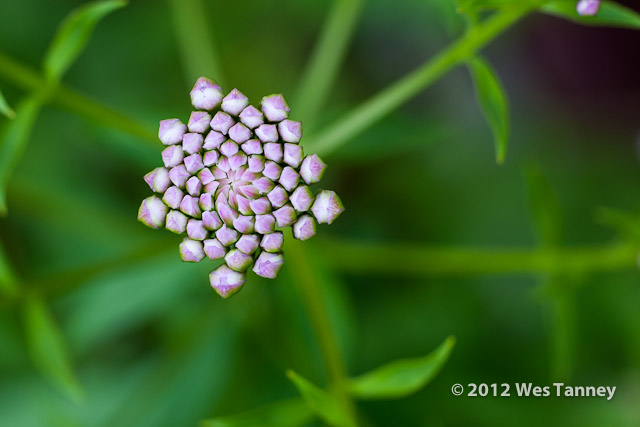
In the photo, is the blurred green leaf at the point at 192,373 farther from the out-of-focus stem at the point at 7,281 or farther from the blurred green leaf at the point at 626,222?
the blurred green leaf at the point at 626,222

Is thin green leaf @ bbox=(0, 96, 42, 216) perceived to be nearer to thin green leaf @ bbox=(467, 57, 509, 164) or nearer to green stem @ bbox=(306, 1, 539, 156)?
green stem @ bbox=(306, 1, 539, 156)

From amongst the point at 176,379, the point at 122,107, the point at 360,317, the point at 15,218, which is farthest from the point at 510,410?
the point at 15,218

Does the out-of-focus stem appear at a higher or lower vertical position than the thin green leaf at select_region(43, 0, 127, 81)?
lower

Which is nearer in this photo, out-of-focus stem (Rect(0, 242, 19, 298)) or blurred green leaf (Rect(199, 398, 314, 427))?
blurred green leaf (Rect(199, 398, 314, 427))

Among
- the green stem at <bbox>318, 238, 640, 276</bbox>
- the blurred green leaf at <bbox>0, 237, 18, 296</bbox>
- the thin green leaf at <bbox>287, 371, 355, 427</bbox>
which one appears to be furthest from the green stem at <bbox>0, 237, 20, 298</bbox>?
the green stem at <bbox>318, 238, 640, 276</bbox>

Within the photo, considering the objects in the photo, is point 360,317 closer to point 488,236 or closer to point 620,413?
point 488,236

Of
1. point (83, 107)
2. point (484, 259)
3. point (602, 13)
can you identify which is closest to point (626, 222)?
point (484, 259)

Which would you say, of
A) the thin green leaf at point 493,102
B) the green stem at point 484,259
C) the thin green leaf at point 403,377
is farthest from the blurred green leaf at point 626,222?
the thin green leaf at point 403,377

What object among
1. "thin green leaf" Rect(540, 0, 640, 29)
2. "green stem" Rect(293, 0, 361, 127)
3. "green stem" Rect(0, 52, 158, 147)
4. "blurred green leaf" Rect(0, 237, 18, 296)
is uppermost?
"green stem" Rect(293, 0, 361, 127)

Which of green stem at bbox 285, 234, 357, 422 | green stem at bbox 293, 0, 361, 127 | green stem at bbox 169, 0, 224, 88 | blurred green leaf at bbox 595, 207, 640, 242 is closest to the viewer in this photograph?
green stem at bbox 285, 234, 357, 422
